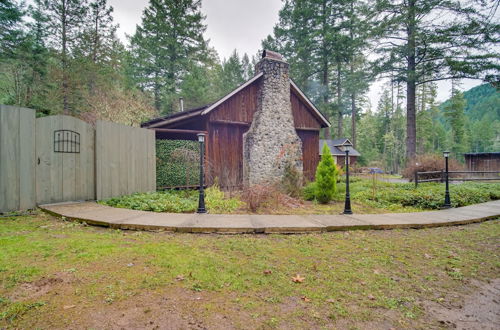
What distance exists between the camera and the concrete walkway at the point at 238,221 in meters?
4.46

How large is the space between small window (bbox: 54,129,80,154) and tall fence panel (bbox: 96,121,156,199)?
48 centimetres

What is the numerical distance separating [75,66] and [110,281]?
1867 cm

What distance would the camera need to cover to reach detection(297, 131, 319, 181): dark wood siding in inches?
545

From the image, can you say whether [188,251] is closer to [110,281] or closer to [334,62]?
[110,281]

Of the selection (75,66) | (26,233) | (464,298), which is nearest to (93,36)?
(75,66)

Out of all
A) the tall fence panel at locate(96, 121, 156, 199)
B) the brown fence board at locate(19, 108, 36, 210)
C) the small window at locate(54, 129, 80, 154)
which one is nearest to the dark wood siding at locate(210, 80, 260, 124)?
the tall fence panel at locate(96, 121, 156, 199)

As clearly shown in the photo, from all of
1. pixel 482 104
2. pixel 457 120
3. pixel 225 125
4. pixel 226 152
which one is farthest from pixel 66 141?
pixel 482 104

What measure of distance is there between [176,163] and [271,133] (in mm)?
4951

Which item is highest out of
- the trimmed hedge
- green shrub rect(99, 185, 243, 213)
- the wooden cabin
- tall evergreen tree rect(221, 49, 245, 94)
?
tall evergreen tree rect(221, 49, 245, 94)

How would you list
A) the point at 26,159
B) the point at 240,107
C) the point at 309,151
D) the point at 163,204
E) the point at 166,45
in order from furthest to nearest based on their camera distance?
1. the point at 166,45
2. the point at 309,151
3. the point at 240,107
4. the point at 163,204
5. the point at 26,159

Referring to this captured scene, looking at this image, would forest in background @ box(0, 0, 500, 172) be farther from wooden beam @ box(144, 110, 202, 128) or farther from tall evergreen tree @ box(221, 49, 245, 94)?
tall evergreen tree @ box(221, 49, 245, 94)

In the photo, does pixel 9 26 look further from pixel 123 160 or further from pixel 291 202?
pixel 291 202

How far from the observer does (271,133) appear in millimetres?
11711

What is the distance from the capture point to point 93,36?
57.9ft
